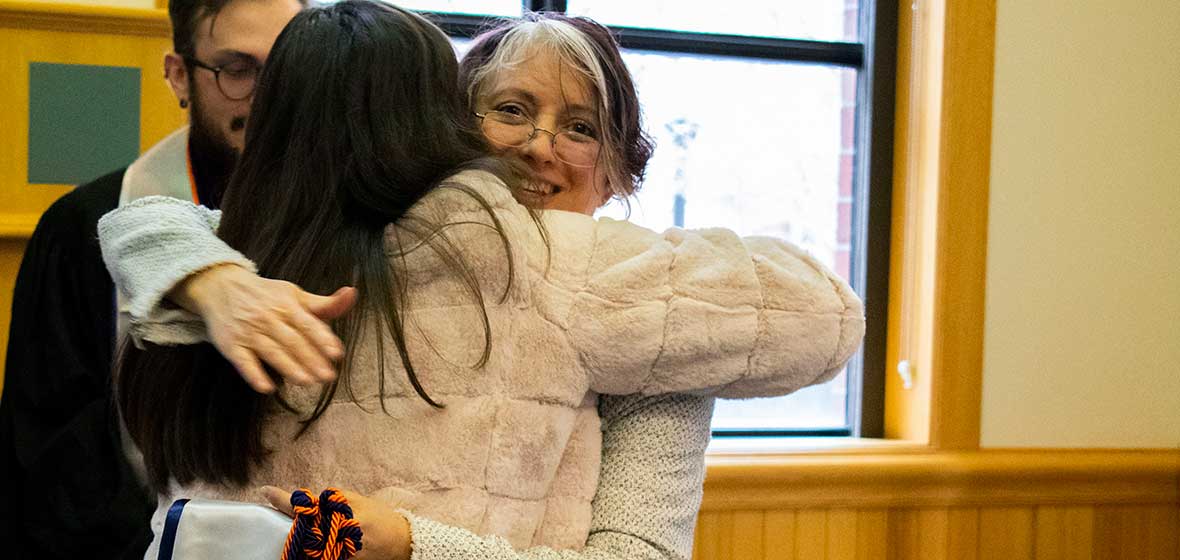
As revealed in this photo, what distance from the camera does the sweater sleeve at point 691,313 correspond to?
2.98 ft

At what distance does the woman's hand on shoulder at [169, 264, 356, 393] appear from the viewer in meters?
0.73

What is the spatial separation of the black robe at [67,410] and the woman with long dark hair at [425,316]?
570 mm

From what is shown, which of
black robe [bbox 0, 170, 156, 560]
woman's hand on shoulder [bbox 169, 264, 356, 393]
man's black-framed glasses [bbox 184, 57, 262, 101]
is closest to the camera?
woman's hand on shoulder [bbox 169, 264, 356, 393]

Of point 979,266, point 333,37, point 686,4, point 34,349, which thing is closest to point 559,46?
point 333,37

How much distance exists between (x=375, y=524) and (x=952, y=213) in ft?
6.39

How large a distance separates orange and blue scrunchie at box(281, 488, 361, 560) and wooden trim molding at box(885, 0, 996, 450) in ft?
6.41

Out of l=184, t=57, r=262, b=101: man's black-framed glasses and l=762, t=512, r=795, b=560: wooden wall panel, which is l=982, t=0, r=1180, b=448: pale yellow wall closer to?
l=762, t=512, r=795, b=560: wooden wall panel

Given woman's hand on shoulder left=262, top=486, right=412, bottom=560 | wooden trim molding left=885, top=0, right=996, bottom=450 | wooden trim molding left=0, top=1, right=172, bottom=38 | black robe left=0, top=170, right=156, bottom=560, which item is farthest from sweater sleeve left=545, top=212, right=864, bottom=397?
wooden trim molding left=885, top=0, right=996, bottom=450

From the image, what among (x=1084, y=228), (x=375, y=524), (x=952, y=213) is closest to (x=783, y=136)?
(x=952, y=213)

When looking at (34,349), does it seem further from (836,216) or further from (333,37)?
(836,216)

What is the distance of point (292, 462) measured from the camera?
0.90 m

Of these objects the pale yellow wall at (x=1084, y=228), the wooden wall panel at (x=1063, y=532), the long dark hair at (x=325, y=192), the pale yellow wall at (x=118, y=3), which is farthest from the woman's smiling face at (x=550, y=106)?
the wooden wall panel at (x=1063, y=532)

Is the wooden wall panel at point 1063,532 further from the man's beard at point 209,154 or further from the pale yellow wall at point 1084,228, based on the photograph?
the man's beard at point 209,154

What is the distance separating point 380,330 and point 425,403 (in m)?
0.07
